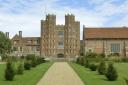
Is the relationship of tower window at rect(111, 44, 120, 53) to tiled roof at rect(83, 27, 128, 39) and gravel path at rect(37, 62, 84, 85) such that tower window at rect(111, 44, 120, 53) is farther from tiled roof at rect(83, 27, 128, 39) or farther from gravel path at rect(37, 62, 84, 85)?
gravel path at rect(37, 62, 84, 85)

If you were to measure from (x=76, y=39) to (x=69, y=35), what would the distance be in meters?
2.40

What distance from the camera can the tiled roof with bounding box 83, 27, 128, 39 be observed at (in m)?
90.8

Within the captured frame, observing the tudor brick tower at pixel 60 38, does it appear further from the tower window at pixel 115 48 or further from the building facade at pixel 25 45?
the tower window at pixel 115 48

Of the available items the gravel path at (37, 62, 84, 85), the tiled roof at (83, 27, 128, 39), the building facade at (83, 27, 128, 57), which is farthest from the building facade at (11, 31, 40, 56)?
the gravel path at (37, 62, 84, 85)

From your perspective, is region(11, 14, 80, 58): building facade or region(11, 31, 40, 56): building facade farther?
region(11, 31, 40, 56): building facade

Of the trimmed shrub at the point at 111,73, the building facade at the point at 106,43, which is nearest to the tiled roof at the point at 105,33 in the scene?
the building facade at the point at 106,43

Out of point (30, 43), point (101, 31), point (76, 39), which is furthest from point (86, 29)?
point (30, 43)

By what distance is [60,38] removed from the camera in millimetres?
107250

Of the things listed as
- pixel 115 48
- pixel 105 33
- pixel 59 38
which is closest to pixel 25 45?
pixel 59 38

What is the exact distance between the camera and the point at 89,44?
296ft

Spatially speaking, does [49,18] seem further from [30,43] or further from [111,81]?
[111,81]

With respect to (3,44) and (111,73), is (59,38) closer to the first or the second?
(3,44)

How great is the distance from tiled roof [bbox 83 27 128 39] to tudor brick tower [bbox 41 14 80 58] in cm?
1329

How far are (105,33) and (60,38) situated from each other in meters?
19.1
